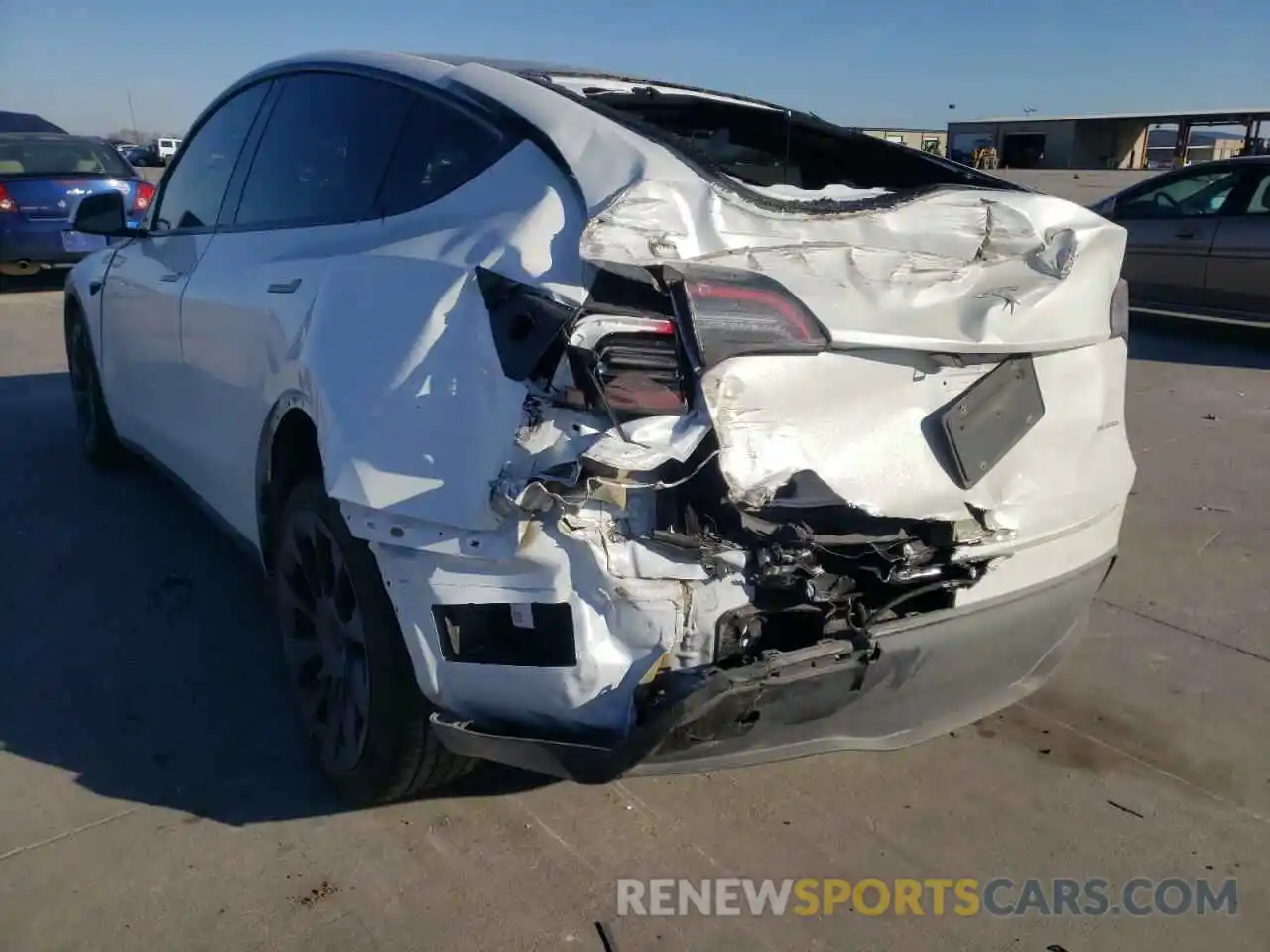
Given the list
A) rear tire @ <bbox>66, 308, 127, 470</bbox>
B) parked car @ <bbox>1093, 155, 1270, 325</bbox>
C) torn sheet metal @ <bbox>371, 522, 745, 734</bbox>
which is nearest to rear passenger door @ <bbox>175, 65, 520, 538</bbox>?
torn sheet metal @ <bbox>371, 522, 745, 734</bbox>

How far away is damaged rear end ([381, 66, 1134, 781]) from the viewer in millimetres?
2055

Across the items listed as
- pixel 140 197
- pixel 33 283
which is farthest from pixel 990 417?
pixel 33 283

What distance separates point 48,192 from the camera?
1109 cm

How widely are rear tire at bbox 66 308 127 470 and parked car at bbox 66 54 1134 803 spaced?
8.37 ft

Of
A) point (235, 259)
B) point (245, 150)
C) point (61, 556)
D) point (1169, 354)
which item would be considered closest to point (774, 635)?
point (235, 259)

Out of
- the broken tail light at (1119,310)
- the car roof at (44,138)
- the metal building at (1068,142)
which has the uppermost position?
the broken tail light at (1119,310)

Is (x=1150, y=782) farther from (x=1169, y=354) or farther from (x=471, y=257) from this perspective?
(x=1169, y=354)

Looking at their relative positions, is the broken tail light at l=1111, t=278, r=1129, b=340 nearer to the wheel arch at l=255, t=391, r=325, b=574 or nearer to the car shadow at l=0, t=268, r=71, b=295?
the wheel arch at l=255, t=391, r=325, b=574

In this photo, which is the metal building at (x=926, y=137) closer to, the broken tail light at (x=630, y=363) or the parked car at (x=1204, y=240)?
the parked car at (x=1204, y=240)

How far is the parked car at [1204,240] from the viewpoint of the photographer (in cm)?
877

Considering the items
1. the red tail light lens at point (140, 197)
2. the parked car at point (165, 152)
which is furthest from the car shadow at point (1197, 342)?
the red tail light lens at point (140, 197)

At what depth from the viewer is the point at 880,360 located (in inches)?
89.6

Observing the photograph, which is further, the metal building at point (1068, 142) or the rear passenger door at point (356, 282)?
the metal building at point (1068, 142)

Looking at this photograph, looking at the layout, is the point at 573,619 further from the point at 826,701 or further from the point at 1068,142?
the point at 1068,142
